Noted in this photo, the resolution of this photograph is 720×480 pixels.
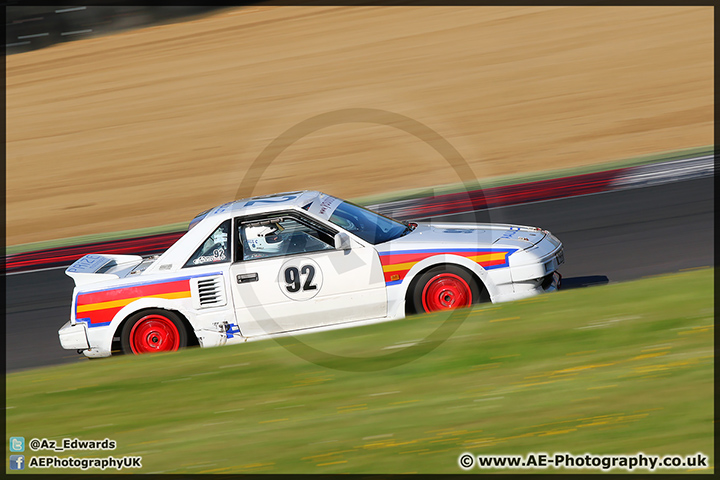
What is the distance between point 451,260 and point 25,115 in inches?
710

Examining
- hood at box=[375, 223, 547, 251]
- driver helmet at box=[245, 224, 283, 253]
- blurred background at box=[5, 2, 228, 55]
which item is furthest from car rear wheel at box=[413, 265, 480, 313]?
blurred background at box=[5, 2, 228, 55]

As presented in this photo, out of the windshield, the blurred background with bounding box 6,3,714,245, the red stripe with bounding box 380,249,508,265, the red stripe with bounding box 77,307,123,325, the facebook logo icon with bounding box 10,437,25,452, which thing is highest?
the blurred background with bounding box 6,3,714,245

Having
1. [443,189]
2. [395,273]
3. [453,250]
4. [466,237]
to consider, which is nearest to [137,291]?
[395,273]

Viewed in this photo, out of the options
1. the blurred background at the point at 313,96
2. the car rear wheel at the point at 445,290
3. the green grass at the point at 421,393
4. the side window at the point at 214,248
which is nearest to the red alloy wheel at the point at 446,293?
the car rear wheel at the point at 445,290

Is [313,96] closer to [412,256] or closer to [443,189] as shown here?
[443,189]

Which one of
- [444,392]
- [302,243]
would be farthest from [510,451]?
[302,243]

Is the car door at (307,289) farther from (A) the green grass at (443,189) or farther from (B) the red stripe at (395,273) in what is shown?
(A) the green grass at (443,189)

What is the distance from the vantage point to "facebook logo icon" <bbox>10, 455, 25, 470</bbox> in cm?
449

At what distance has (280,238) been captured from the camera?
6578 mm

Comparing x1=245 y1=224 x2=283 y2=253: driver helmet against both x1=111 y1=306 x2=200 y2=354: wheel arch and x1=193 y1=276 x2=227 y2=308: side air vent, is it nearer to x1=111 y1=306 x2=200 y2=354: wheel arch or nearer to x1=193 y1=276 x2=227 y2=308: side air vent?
x1=193 y1=276 x2=227 y2=308: side air vent

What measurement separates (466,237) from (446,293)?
582 mm

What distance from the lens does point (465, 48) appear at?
19.4m

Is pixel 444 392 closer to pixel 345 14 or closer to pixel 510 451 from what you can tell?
pixel 510 451

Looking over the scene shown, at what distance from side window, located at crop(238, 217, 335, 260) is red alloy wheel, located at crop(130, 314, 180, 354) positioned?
0.98m
